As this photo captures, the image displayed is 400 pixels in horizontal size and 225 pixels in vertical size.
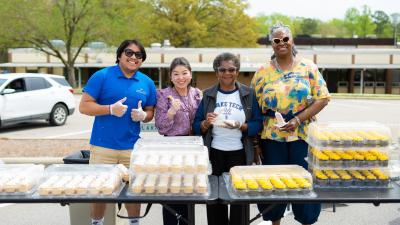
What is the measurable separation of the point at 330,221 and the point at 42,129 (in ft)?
35.4

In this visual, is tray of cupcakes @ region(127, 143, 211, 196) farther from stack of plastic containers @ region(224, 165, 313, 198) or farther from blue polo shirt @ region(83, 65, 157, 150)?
blue polo shirt @ region(83, 65, 157, 150)

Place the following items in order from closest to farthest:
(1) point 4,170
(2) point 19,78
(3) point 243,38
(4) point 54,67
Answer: (1) point 4,170 → (2) point 19,78 → (4) point 54,67 → (3) point 243,38

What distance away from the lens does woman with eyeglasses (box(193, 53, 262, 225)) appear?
4.08 metres

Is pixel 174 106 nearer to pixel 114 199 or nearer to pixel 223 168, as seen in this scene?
pixel 223 168

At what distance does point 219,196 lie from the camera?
3457 mm

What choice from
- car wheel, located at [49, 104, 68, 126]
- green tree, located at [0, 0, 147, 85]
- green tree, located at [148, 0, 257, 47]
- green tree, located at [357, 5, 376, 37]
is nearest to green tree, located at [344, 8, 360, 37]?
green tree, located at [357, 5, 376, 37]

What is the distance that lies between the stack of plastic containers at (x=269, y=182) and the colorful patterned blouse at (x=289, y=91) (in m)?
0.46

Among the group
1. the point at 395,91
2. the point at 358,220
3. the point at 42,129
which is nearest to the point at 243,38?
the point at 395,91

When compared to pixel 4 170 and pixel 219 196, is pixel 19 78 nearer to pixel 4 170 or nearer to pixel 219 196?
pixel 4 170

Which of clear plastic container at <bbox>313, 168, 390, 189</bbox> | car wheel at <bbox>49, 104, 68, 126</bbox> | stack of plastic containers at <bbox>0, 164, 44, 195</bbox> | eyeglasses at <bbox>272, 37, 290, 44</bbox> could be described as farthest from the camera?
car wheel at <bbox>49, 104, 68, 126</bbox>

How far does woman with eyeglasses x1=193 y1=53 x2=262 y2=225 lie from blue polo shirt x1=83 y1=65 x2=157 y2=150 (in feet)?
1.88

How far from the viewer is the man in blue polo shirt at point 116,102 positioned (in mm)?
4098

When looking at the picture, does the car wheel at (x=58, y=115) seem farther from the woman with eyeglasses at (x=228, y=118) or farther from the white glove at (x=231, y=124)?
the white glove at (x=231, y=124)

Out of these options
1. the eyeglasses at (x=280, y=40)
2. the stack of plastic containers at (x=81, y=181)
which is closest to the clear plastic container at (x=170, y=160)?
the stack of plastic containers at (x=81, y=181)
